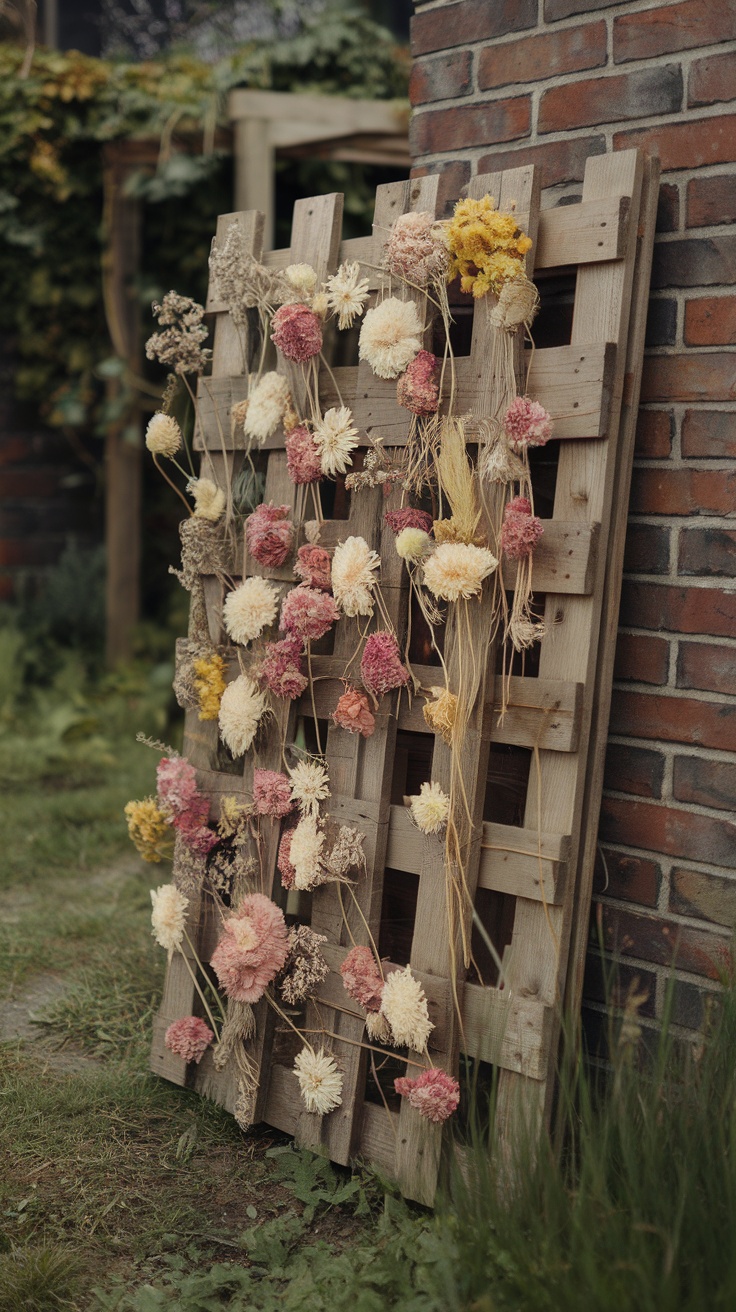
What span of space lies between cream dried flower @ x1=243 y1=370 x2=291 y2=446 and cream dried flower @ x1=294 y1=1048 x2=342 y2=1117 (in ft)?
3.72

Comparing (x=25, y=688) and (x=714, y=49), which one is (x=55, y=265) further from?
(x=714, y=49)

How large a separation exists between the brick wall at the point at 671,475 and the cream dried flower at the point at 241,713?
65cm

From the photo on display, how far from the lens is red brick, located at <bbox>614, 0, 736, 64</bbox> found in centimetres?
182

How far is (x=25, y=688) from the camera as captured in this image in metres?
5.12

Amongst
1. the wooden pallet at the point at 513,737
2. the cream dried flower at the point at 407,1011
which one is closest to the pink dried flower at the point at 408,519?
the wooden pallet at the point at 513,737

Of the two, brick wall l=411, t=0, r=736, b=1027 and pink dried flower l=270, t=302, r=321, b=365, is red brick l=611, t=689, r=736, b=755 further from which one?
pink dried flower l=270, t=302, r=321, b=365

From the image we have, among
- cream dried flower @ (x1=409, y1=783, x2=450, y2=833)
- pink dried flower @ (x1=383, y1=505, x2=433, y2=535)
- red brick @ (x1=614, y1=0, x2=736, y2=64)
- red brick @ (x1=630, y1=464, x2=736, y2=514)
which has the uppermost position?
red brick @ (x1=614, y1=0, x2=736, y2=64)

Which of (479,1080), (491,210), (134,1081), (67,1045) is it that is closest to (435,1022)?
(479,1080)

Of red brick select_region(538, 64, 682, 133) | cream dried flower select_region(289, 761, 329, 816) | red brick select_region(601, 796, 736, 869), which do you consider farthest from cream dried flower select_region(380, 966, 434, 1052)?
red brick select_region(538, 64, 682, 133)

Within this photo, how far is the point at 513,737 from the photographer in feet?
6.09

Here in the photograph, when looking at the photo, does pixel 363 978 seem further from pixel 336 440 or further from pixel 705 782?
pixel 336 440

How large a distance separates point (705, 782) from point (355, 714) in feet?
1.97

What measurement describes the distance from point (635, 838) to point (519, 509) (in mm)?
628

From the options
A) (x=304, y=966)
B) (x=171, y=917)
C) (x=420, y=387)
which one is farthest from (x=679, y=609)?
(x=171, y=917)
